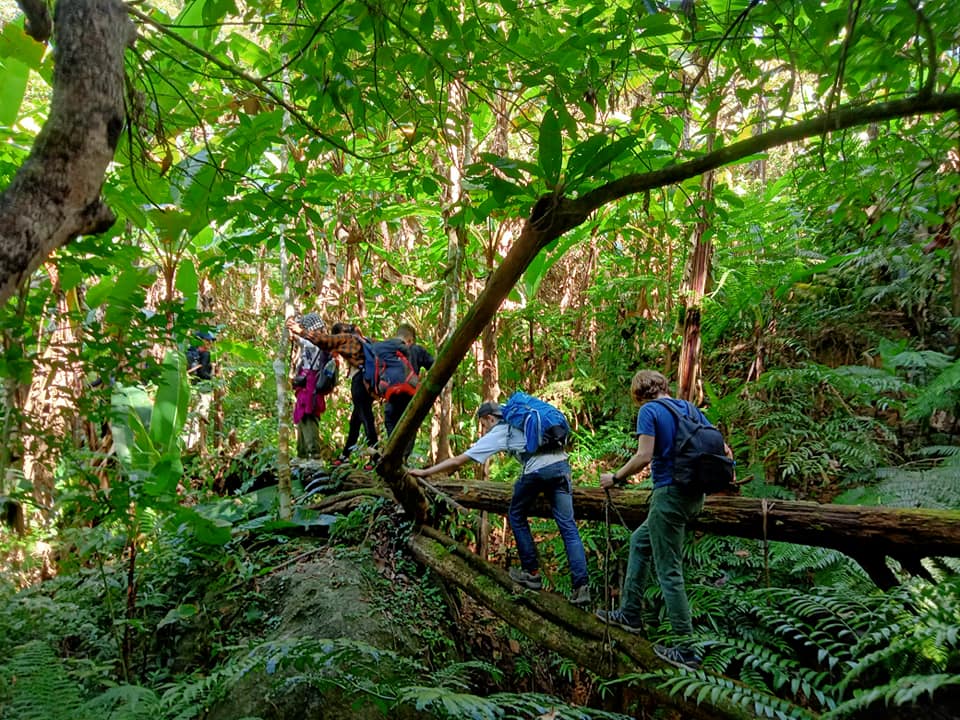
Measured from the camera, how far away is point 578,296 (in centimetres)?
796

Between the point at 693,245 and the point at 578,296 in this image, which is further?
the point at 578,296

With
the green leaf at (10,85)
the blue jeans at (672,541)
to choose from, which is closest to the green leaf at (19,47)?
the green leaf at (10,85)

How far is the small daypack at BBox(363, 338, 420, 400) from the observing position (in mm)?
5809

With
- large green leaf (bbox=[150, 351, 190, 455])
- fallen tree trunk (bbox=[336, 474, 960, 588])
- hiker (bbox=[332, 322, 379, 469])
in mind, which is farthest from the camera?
hiker (bbox=[332, 322, 379, 469])

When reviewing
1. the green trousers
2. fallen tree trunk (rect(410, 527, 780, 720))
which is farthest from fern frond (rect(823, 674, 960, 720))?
the green trousers

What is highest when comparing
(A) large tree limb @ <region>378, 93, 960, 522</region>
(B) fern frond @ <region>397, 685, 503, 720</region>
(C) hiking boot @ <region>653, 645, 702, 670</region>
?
(A) large tree limb @ <region>378, 93, 960, 522</region>

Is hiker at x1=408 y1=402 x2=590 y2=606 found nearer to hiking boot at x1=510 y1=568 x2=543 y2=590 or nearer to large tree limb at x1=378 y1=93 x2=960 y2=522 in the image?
hiking boot at x1=510 y1=568 x2=543 y2=590

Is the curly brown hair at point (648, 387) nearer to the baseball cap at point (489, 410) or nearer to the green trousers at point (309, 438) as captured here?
the baseball cap at point (489, 410)

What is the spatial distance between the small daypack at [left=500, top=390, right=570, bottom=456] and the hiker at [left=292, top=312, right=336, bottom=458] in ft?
9.19

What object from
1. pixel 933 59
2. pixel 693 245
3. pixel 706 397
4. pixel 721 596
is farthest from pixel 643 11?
pixel 706 397

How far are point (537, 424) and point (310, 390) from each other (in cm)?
358

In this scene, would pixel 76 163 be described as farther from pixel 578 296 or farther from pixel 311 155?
pixel 578 296

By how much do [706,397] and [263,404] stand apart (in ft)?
26.3

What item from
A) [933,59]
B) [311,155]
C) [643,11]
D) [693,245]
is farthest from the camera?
[693,245]
